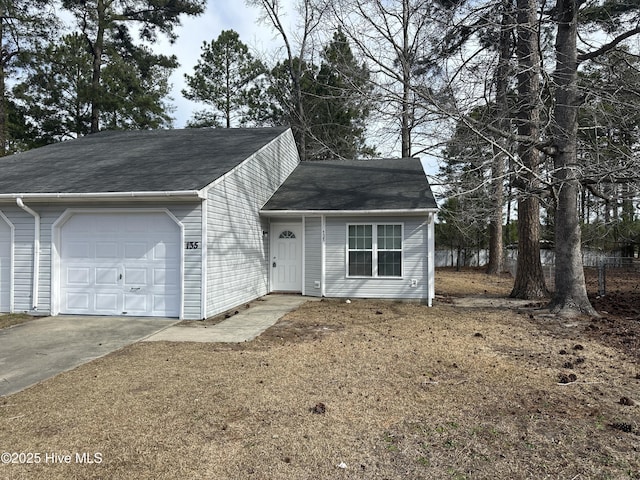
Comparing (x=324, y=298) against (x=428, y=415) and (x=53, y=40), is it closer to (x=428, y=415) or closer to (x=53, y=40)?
(x=428, y=415)

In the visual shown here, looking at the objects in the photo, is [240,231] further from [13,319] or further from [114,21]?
[114,21]

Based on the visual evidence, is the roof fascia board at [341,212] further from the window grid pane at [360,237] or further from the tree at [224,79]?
the tree at [224,79]

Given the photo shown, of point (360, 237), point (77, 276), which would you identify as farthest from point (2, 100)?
point (360, 237)

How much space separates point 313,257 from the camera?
12.0m

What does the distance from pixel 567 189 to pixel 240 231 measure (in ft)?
25.4

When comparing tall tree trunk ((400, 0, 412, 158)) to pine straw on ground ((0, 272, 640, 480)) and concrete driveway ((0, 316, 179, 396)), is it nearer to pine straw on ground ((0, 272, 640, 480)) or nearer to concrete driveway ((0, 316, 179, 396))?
pine straw on ground ((0, 272, 640, 480))

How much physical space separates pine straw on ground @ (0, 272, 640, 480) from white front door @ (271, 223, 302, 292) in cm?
592

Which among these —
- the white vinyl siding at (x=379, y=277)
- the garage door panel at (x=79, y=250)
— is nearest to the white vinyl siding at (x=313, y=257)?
the white vinyl siding at (x=379, y=277)

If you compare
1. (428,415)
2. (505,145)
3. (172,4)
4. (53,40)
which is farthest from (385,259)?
(53,40)

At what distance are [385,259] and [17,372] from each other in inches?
332

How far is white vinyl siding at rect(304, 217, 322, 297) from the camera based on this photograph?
38.9 ft

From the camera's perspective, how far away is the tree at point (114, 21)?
21344 millimetres

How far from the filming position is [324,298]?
11.7 meters

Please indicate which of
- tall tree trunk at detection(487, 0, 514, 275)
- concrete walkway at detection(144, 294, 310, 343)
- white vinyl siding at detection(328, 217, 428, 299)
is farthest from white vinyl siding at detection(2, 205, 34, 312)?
tall tree trunk at detection(487, 0, 514, 275)
